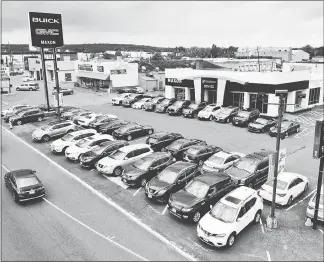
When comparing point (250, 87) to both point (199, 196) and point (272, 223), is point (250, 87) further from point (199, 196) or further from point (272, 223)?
point (272, 223)

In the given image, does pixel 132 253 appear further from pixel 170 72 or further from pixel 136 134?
pixel 170 72

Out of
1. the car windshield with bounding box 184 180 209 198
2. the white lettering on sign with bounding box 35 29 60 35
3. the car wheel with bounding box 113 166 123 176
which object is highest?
the white lettering on sign with bounding box 35 29 60 35

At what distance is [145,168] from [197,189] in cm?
421

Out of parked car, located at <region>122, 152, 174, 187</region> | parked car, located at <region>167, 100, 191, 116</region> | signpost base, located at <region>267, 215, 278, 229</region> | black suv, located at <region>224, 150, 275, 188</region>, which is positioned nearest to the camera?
signpost base, located at <region>267, 215, 278, 229</region>

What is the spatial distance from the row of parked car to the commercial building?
238cm

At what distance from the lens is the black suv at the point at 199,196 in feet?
45.6

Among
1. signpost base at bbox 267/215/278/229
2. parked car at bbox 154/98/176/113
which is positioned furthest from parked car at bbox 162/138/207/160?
parked car at bbox 154/98/176/113

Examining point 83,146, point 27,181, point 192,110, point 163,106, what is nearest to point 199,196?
point 27,181

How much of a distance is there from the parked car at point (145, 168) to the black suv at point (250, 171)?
3.82 meters

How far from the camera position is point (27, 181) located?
53.1 ft

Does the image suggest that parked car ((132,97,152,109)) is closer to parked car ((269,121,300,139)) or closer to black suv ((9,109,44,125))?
black suv ((9,109,44,125))

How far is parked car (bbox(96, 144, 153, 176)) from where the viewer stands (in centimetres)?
1914

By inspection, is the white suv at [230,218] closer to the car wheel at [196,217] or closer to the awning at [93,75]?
the car wheel at [196,217]

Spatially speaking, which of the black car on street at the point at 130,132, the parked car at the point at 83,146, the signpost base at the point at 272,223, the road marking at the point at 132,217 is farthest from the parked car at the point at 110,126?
the signpost base at the point at 272,223
